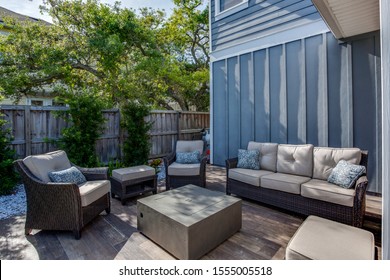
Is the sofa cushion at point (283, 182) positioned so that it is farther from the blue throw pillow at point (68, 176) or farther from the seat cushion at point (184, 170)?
the blue throw pillow at point (68, 176)

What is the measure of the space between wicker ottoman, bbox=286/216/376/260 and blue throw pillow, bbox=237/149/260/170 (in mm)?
2129

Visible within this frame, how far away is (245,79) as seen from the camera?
5613 millimetres

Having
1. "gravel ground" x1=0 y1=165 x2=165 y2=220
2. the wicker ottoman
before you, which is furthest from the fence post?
the wicker ottoman

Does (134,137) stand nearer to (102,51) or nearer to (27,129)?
(27,129)

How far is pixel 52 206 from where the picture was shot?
2.65 m

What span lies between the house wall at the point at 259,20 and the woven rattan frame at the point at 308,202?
315 cm

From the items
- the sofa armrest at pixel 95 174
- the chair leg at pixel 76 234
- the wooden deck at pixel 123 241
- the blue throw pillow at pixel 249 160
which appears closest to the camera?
the wooden deck at pixel 123 241

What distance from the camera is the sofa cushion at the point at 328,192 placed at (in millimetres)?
2781

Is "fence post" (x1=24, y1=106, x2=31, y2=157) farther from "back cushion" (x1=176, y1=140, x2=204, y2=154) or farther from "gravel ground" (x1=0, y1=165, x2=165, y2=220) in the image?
"back cushion" (x1=176, y1=140, x2=204, y2=154)

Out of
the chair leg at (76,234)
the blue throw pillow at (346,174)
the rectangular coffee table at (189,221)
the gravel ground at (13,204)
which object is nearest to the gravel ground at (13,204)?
the gravel ground at (13,204)

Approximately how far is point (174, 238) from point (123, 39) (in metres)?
7.78

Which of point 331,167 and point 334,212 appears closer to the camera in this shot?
point 334,212
